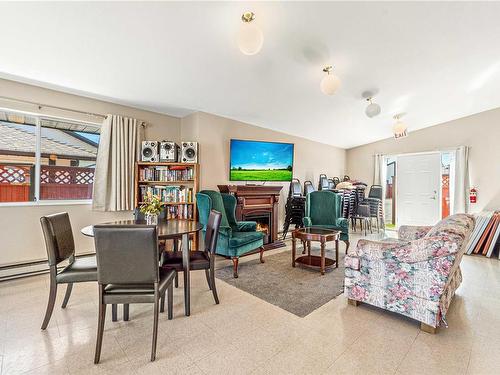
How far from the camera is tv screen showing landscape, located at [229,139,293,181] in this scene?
455 centimetres

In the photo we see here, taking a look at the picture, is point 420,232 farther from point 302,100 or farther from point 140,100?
point 140,100

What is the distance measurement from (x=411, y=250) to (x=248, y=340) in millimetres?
1486

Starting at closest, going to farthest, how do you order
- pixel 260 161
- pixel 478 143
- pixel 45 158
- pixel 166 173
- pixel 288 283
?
pixel 288 283 → pixel 45 158 → pixel 166 173 → pixel 260 161 → pixel 478 143

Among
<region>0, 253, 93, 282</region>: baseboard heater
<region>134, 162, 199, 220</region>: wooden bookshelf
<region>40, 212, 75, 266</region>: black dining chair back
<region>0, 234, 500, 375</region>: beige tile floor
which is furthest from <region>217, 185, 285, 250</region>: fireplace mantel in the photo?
<region>0, 253, 93, 282</region>: baseboard heater

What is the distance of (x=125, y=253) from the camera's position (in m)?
1.65

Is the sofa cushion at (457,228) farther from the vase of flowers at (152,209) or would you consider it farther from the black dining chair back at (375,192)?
the black dining chair back at (375,192)

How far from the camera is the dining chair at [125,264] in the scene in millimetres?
1638

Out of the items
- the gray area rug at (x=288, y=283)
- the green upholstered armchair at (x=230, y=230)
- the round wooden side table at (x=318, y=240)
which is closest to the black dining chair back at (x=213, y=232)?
the green upholstered armchair at (x=230, y=230)

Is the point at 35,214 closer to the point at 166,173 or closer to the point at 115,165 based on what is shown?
the point at 115,165

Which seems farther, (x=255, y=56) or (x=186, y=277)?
(x=255, y=56)

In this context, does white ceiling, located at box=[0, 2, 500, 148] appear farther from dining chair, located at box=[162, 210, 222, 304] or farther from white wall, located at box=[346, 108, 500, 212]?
dining chair, located at box=[162, 210, 222, 304]

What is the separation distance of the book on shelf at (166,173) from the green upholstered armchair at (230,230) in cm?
59

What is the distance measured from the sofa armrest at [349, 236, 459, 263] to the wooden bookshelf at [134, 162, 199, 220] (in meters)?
2.58

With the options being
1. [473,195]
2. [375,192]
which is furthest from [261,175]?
[473,195]
